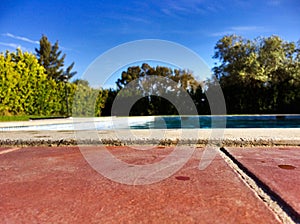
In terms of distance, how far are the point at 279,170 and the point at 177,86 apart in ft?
45.4

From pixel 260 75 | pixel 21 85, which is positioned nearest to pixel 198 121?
pixel 260 75

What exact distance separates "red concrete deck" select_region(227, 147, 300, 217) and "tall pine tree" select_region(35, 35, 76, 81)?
76.1 feet

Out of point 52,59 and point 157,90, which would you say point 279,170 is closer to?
point 157,90

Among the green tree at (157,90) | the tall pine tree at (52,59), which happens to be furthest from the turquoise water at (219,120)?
the tall pine tree at (52,59)

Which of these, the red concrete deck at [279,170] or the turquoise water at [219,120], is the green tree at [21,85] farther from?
the red concrete deck at [279,170]

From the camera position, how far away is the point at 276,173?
113cm

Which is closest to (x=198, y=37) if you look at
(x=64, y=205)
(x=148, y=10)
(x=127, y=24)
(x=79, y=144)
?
(x=148, y=10)

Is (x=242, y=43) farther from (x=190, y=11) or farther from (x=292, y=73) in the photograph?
(x=190, y=11)

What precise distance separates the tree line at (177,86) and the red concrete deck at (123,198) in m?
9.95

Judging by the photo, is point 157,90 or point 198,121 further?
point 157,90

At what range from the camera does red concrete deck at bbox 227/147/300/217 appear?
86cm

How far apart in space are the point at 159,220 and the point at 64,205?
369 mm

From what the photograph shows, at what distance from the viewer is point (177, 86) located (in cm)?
1483

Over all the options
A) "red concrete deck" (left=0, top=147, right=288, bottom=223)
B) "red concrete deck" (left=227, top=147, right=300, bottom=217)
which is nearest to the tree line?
"red concrete deck" (left=0, top=147, right=288, bottom=223)
